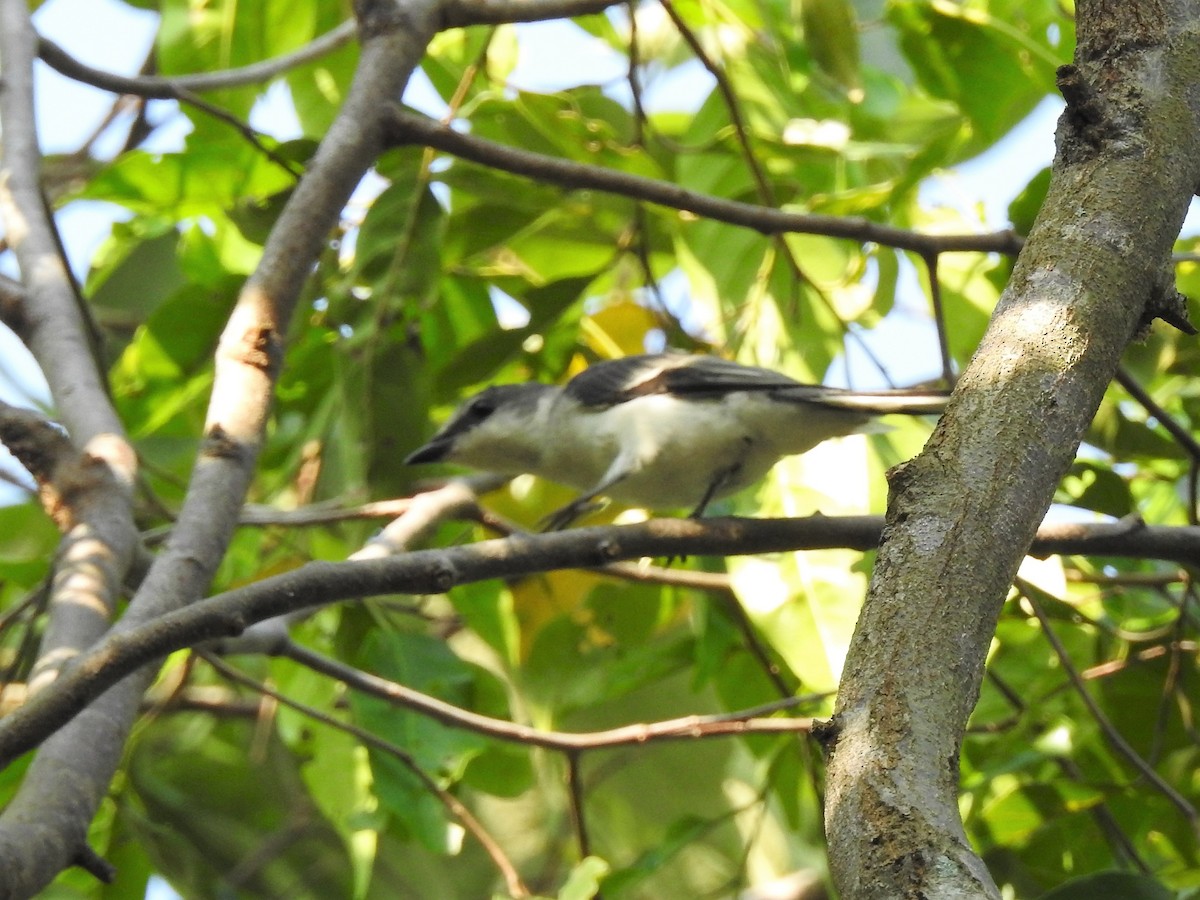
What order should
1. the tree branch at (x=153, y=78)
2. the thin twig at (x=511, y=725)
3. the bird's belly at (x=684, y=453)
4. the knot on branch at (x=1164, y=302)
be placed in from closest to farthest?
the knot on branch at (x=1164, y=302), the thin twig at (x=511, y=725), the tree branch at (x=153, y=78), the bird's belly at (x=684, y=453)

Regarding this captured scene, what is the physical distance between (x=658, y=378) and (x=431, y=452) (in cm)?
66

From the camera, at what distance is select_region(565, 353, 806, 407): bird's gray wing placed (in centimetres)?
346

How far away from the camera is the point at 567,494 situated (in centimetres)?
418

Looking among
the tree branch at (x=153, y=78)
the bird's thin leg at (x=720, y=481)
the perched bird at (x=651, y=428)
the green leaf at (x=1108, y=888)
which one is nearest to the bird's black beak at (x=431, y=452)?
the perched bird at (x=651, y=428)

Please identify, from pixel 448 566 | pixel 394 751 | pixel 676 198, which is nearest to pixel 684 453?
pixel 676 198

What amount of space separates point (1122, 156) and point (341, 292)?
2225mm

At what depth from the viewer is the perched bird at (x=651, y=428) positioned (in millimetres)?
3293

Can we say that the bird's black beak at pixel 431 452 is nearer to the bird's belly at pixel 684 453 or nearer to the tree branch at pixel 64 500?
the bird's belly at pixel 684 453

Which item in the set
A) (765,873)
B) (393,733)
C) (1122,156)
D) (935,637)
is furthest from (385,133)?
(765,873)

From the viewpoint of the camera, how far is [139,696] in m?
2.17

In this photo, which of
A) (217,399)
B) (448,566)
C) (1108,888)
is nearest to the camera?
(448,566)

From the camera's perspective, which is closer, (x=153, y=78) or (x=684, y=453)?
(x=153, y=78)

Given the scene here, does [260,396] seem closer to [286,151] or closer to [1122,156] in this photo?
[286,151]

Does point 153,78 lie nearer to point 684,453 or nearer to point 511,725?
point 684,453
